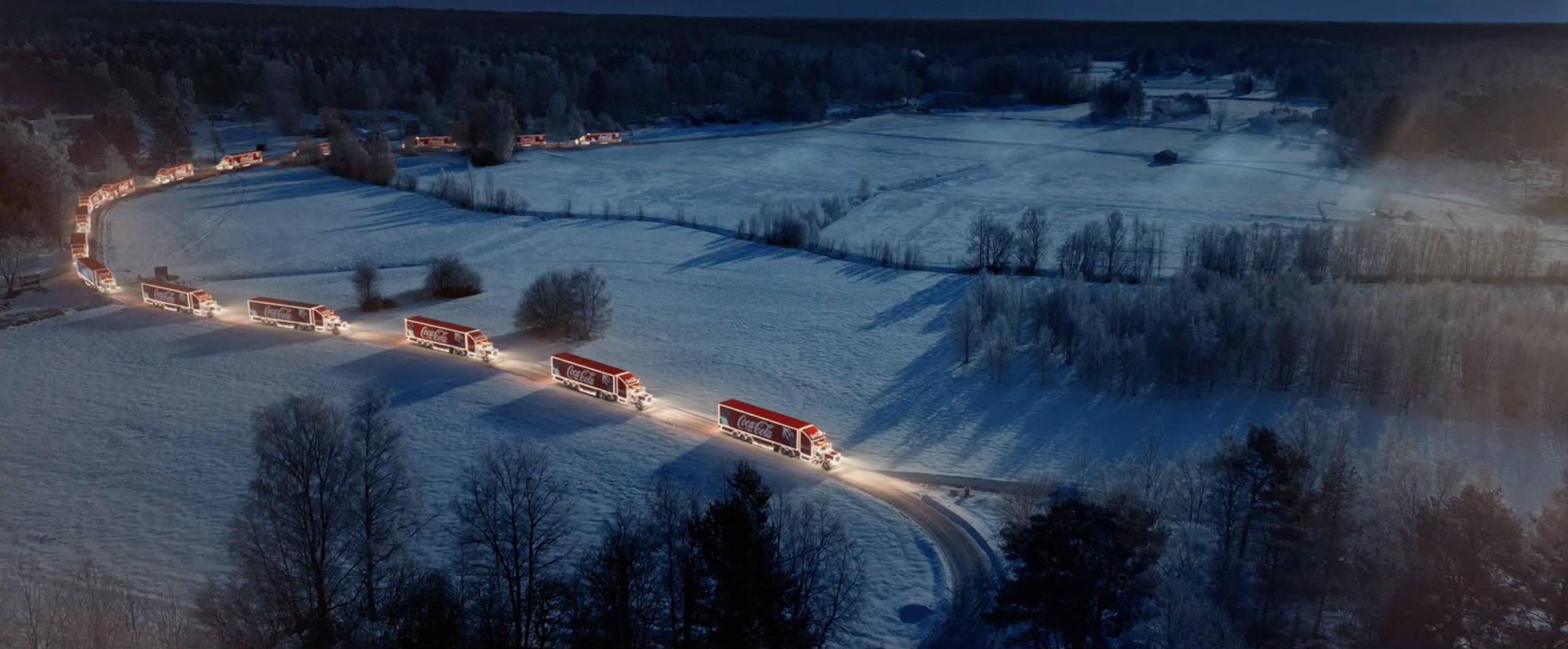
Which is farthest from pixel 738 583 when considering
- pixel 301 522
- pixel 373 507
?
pixel 301 522

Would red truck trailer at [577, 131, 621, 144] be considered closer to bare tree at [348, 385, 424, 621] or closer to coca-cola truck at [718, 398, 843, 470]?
coca-cola truck at [718, 398, 843, 470]

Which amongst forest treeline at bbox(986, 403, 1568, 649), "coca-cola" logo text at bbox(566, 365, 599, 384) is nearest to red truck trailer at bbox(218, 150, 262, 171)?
"coca-cola" logo text at bbox(566, 365, 599, 384)

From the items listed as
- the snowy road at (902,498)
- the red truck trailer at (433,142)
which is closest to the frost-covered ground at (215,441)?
the snowy road at (902,498)

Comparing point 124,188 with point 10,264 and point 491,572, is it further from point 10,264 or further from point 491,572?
point 491,572

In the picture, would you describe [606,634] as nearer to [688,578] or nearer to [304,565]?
[688,578]

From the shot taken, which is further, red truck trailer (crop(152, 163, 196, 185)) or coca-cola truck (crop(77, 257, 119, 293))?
red truck trailer (crop(152, 163, 196, 185))

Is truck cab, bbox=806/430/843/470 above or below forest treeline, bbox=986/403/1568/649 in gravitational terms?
below

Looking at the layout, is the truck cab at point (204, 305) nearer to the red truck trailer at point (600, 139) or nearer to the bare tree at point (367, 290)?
the bare tree at point (367, 290)
